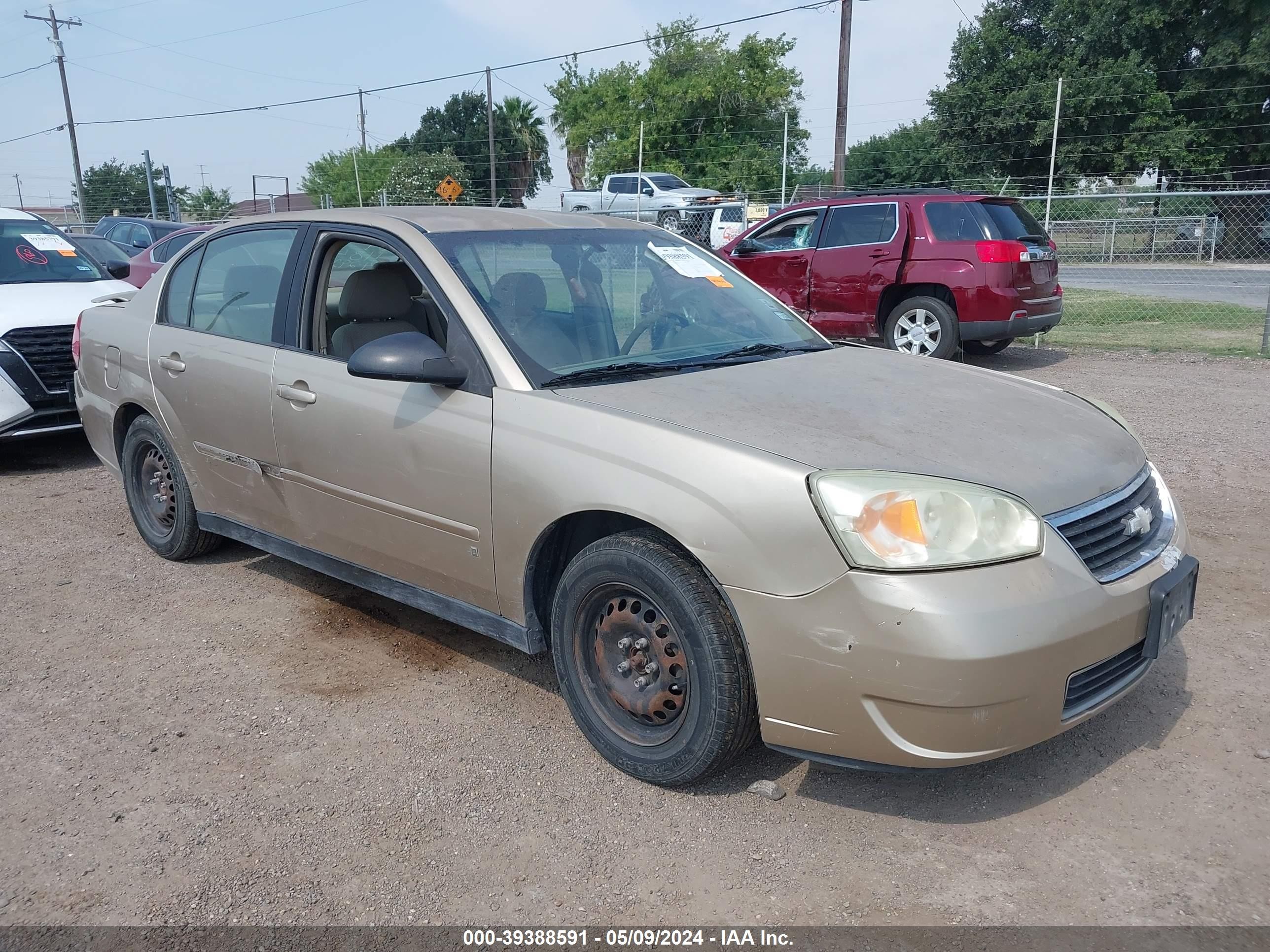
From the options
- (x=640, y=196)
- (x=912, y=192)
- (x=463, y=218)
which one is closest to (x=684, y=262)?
(x=463, y=218)

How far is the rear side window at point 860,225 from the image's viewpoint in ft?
34.5

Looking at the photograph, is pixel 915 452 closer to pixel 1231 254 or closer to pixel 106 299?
pixel 106 299

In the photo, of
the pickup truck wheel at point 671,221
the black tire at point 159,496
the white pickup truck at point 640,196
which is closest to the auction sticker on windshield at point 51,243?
the black tire at point 159,496

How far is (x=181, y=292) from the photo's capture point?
4770 mm

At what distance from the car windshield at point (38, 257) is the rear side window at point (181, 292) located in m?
3.55

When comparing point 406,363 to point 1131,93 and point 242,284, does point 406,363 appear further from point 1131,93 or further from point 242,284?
point 1131,93

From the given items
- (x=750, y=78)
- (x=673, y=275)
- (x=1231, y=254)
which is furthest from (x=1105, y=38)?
(x=673, y=275)

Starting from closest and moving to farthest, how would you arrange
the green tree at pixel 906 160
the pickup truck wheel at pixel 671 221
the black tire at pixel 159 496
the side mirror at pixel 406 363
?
the side mirror at pixel 406 363
the black tire at pixel 159 496
the pickup truck wheel at pixel 671 221
the green tree at pixel 906 160

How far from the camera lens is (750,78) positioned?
5022 centimetres

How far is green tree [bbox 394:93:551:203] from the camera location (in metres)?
64.8

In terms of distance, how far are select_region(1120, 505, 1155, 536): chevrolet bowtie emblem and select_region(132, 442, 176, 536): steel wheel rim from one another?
412cm

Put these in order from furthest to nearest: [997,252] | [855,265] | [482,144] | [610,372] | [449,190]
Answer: [482,144] < [449,190] < [855,265] < [997,252] < [610,372]

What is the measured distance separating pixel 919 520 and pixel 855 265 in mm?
8574

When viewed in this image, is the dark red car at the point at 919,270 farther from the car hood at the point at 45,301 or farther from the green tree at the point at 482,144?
the green tree at the point at 482,144
